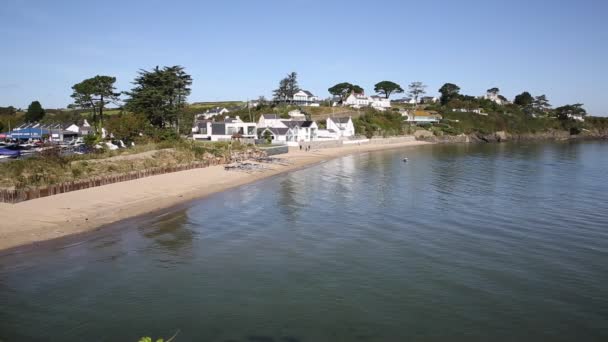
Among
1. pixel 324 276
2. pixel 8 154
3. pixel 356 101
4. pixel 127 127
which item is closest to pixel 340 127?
pixel 356 101

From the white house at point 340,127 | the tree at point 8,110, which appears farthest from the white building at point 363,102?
the tree at point 8,110

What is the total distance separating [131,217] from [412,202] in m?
20.6

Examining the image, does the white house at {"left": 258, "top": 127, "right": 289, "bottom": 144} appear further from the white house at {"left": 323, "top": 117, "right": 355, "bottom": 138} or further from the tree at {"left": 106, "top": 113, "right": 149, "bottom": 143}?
the tree at {"left": 106, "top": 113, "right": 149, "bottom": 143}

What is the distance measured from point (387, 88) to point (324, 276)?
164 m

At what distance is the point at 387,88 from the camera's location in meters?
174

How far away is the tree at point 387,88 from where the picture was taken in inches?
6831

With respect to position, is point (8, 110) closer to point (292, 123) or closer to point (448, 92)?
point (292, 123)

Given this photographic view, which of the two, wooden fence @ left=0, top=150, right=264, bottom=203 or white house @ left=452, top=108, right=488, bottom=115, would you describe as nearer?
wooden fence @ left=0, top=150, right=264, bottom=203

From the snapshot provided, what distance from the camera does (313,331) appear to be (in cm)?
1351

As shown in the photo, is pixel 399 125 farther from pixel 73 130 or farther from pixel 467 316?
pixel 467 316

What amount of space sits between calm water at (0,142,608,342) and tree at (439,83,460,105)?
150m

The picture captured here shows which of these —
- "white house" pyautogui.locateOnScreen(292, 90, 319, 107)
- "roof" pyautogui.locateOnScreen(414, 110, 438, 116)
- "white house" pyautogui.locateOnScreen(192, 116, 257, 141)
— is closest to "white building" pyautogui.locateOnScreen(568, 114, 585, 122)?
"roof" pyautogui.locateOnScreen(414, 110, 438, 116)

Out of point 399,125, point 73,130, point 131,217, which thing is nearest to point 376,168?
point 131,217

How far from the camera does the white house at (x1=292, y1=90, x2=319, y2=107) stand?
138m
